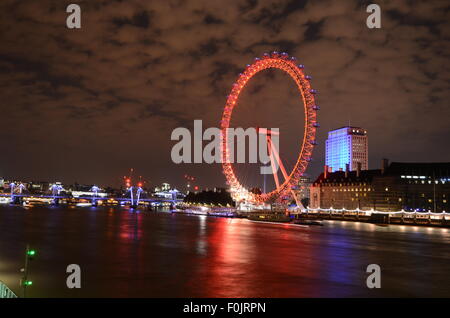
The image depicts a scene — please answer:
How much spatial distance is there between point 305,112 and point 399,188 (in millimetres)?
58156

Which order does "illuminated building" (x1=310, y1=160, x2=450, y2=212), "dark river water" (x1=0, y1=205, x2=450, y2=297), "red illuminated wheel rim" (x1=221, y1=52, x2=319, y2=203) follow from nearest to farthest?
"dark river water" (x1=0, y1=205, x2=450, y2=297), "red illuminated wheel rim" (x1=221, y1=52, x2=319, y2=203), "illuminated building" (x1=310, y1=160, x2=450, y2=212)

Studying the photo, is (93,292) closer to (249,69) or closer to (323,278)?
(323,278)

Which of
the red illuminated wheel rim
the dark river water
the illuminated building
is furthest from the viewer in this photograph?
the illuminated building

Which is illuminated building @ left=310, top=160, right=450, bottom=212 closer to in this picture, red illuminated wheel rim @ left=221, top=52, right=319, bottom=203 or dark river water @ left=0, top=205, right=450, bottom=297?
red illuminated wheel rim @ left=221, top=52, right=319, bottom=203

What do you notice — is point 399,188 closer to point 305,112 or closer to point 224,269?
point 305,112

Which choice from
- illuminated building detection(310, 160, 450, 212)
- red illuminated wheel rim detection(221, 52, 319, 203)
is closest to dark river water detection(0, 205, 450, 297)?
red illuminated wheel rim detection(221, 52, 319, 203)

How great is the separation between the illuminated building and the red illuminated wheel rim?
158 feet

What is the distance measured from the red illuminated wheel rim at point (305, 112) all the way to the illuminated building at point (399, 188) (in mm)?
48203

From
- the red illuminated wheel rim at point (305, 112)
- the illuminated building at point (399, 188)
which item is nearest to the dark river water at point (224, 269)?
the red illuminated wheel rim at point (305, 112)

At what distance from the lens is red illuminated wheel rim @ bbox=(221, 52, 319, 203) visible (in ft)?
215

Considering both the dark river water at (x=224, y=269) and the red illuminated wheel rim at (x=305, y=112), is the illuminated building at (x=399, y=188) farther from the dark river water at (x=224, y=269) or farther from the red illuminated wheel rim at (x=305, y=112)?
the dark river water at (x=224, y=269)

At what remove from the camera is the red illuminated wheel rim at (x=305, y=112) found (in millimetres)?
65625
